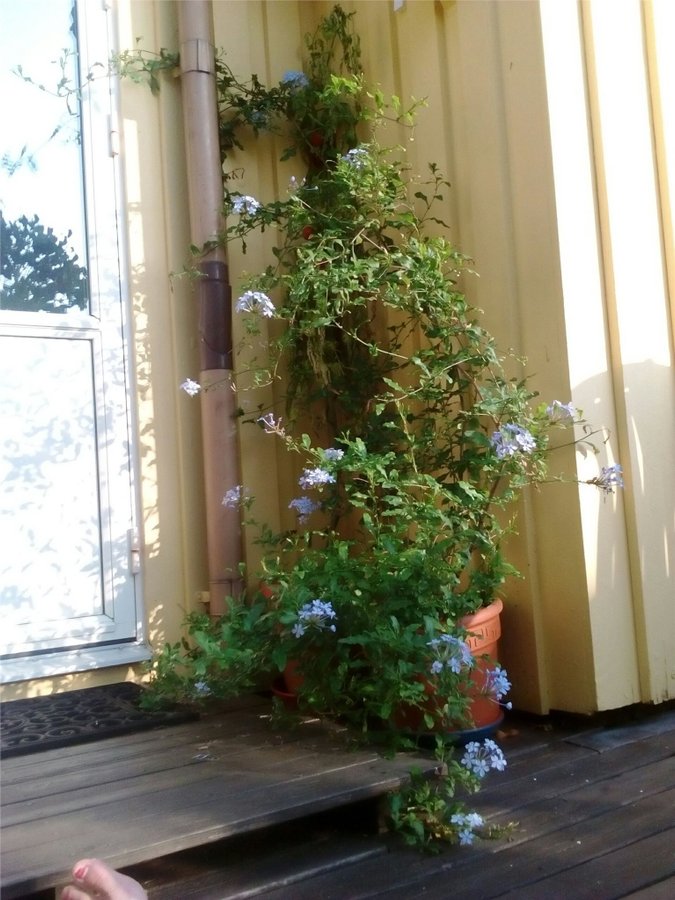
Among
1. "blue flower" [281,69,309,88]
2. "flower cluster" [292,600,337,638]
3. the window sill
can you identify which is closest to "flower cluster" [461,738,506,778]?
"flower cluster" [292,600,337,638]

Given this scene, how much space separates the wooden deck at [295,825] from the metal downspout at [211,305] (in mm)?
735

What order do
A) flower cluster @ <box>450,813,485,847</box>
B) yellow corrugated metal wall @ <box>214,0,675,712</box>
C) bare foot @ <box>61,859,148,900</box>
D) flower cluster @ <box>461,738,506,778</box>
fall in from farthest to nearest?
yellow corrugated metal wall @ <box>214,0,675,712</box> → flower cluster @ <box>461,738,506,778</box> → flower cluster @ <box>450,813,485,847</box> → bare foot @ <box>61,859,148,900</box>

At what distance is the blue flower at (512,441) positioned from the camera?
86.0 inches

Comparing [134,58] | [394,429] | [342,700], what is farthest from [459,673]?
[134,58]

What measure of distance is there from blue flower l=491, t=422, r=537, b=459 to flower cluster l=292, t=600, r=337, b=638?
2.10 ft

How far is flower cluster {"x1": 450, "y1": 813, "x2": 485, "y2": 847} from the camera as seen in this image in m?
1.64

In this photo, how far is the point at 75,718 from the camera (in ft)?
7.20

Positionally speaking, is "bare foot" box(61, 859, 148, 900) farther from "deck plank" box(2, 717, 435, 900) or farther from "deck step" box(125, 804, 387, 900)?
"deck step" box(125, 804, 387, 900)

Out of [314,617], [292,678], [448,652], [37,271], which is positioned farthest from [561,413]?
[37,271]

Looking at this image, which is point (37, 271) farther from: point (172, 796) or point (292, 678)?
point (172, 796)

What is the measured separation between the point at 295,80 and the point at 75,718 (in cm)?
233

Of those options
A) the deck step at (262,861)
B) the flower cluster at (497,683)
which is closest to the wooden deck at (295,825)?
the deck step at (262,861)

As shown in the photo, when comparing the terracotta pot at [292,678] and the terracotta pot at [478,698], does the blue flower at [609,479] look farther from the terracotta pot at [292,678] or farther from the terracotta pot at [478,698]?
the terracotta pot at [292,678]

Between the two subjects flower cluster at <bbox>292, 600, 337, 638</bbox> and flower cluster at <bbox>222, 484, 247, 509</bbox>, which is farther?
flower cluster at <bbox>222, 484, 247, 509</bbox>
